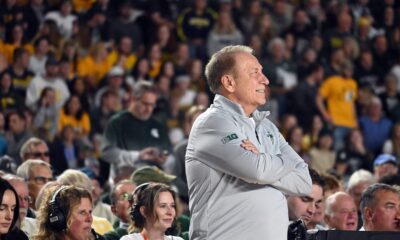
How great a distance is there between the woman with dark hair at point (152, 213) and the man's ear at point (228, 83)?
4.89 feet

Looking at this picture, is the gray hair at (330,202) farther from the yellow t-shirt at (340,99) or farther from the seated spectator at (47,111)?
the yellow t-shirt at (340,99)

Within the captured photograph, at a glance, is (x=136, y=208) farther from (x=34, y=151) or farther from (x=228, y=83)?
(x=34, y=151)

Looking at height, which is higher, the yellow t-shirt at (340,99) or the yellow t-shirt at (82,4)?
the yellow t-shirt at (82,4)

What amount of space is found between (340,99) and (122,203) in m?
8.21

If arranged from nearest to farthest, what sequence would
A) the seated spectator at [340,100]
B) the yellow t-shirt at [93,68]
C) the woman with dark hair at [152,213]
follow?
1. the woman with dark hair at [152,213]
2. the yellow t-shirt at [93,68]
3. the seated spectator at [340,100]

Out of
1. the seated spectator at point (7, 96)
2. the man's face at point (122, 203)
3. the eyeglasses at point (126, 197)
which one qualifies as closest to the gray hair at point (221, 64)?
the eyeglasses at point (126, 197)

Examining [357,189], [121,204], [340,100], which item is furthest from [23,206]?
[340,100]

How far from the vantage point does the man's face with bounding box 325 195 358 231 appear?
24.9ft

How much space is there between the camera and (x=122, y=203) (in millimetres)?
7680

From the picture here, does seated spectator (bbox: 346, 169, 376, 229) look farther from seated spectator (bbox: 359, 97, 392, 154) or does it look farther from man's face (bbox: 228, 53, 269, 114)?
seated spectator (bbox: 359, 97, 392, 154)

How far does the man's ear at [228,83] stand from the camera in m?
5.17

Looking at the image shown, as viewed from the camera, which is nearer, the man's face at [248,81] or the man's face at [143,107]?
the man's face at [248,81]

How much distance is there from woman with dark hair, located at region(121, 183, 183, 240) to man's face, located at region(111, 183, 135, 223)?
96 cm

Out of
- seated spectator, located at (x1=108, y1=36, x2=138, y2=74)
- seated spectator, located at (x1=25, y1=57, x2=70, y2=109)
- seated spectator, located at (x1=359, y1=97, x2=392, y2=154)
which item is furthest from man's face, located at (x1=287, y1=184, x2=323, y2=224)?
seated spectator, located at (x1=359, y1=97, x2=392, y2=154)
